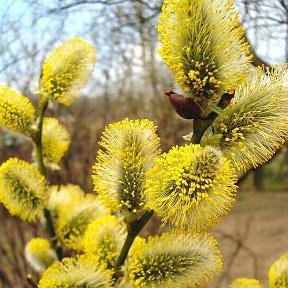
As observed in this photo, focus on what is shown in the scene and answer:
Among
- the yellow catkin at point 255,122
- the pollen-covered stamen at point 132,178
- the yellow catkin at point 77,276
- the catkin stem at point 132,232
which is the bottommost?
the yellow catkin at point 77,276

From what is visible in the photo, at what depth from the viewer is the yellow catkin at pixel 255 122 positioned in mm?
607

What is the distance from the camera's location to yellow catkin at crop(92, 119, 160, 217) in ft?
2.18

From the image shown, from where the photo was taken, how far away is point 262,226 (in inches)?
261

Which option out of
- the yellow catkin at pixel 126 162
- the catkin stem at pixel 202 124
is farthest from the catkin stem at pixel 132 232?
the catkin stem at pixel 202 124

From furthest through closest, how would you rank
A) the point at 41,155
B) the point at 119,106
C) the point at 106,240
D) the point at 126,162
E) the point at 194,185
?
1. the point at 119,106
2. the point at 41,155
3. the point at 106,240
4. the point at 126,162
5. the point at 194,185

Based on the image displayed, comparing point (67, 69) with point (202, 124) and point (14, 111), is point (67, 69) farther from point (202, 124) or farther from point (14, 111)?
point (202, 124)

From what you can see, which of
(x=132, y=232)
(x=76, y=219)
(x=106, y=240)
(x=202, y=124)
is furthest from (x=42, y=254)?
(x=202, y=124)

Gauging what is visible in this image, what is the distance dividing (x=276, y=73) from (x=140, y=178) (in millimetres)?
179

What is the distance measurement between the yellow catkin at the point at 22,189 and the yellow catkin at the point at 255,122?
374 millimetres

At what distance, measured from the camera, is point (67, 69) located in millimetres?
892

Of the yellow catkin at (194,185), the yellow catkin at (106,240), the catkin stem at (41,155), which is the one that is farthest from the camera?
the catkin stem at (41,155)

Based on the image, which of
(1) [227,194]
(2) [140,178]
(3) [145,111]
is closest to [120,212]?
(2) [140,178]

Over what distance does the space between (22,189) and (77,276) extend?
0.74 ft

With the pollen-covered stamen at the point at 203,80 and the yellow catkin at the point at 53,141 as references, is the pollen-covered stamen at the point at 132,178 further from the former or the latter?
the yellow catkin at the point at 53,141
